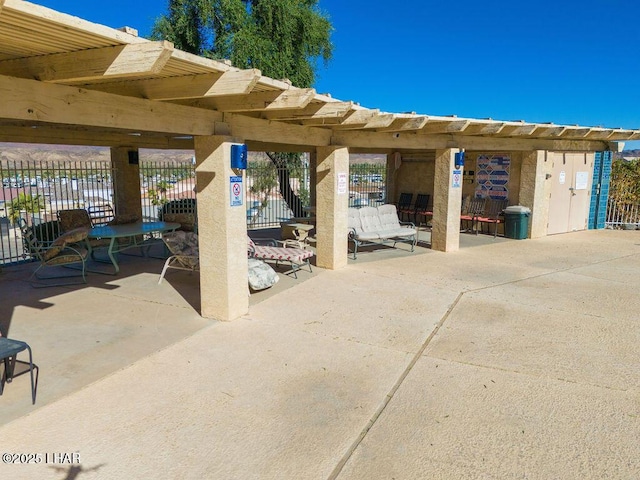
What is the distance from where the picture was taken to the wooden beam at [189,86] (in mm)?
3939

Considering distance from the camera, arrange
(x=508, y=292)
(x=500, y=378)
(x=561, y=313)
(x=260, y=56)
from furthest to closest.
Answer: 1. (x=260, y=56)
2. (x=508, y=292)
3. (x=561, y=313)
4. (x=500, y=378)

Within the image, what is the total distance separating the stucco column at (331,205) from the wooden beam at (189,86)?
3937 mm

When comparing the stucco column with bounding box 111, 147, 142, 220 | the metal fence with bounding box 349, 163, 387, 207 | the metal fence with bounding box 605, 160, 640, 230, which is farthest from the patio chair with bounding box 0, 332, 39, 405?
the metal fence with bounding box 605, 160, 640, 230

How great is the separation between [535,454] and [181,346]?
3.26 metres

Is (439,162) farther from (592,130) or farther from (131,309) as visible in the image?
(131,309)

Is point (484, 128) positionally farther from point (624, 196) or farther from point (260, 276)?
point (624, 196)

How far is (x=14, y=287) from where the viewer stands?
6.93 metres

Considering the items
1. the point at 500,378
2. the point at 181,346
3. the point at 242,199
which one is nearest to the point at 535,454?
the point at 500,378

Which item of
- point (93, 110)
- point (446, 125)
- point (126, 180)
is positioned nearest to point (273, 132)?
point (93, 110)

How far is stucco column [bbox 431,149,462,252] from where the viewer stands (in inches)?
383

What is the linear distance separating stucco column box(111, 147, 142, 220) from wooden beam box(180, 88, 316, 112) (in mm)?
5959

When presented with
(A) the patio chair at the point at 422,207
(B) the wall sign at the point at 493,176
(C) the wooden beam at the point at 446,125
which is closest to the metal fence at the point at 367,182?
(A) the patio chair at the point at 422,207

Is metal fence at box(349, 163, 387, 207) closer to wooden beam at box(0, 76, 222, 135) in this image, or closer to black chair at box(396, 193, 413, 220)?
black chair at box(396, 193, 413, 220)

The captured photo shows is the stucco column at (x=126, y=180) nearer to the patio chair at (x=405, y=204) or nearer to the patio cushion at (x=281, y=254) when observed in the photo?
the patio cushion at (x=281, y=254)
